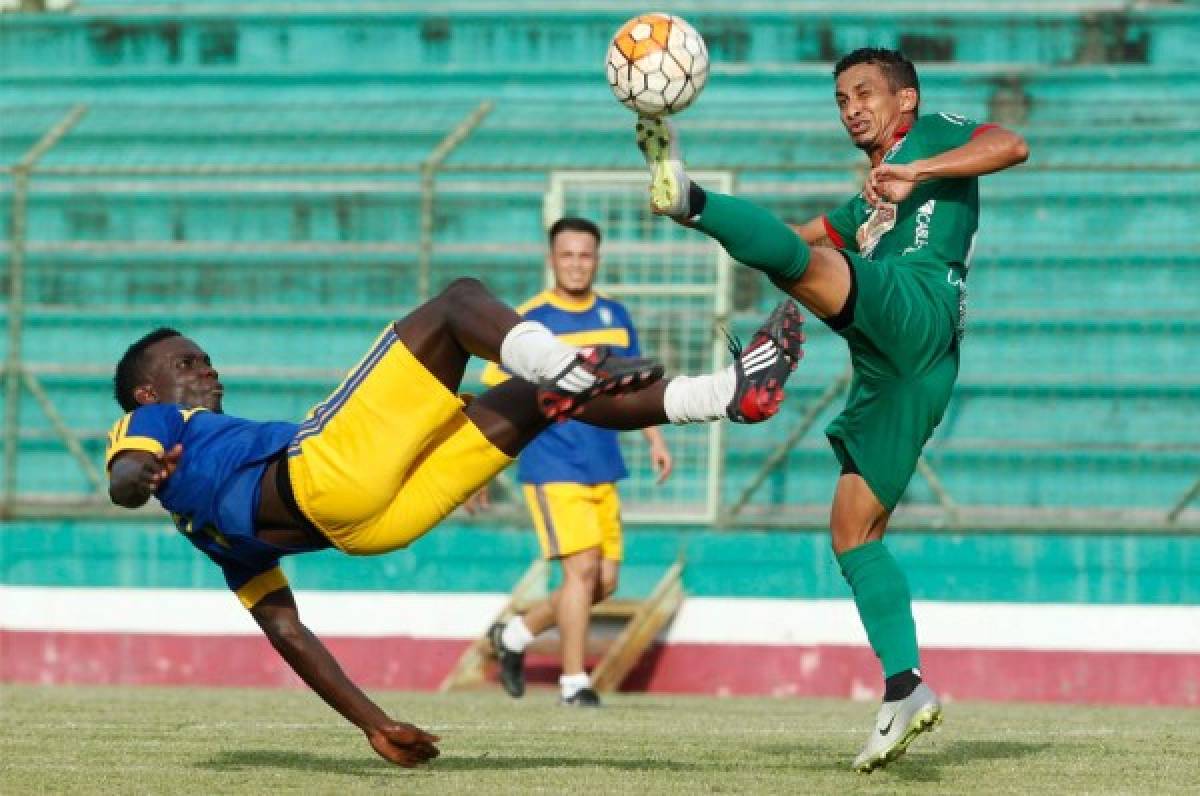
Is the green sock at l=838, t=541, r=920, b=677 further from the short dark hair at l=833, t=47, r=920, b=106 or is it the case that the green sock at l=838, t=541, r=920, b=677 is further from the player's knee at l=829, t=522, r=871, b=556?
the short dark hair at l=833, t=47, r=920, b=106

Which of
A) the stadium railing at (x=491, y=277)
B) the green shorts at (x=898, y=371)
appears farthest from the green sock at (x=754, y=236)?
the stadium railing at (x=491, y=277)

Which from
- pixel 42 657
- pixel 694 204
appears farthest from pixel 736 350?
pixel 42 657

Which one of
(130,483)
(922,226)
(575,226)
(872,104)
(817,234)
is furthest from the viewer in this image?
(575,226)

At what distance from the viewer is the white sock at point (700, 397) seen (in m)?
6.71

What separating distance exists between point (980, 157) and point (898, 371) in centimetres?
70

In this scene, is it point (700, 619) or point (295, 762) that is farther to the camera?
point (700, 619)

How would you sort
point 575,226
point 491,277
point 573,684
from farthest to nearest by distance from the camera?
point 491,277 < point 575,226 < point 573,684

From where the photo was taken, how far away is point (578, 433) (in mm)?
11867

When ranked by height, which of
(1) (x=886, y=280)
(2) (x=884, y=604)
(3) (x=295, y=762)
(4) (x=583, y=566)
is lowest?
(4) (x=583, y=566)

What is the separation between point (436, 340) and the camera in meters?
6.77

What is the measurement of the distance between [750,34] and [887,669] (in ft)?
30.8

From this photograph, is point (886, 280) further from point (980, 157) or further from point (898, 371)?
point (980, 157)

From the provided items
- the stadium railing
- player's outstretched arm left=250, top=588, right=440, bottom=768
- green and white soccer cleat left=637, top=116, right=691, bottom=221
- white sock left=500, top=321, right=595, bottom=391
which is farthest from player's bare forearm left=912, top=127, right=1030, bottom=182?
the stadium railing

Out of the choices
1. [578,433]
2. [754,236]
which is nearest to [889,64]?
[754,236]
